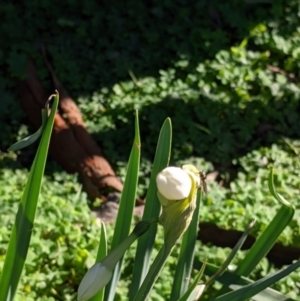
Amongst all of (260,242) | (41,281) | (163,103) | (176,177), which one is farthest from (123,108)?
(176,177)

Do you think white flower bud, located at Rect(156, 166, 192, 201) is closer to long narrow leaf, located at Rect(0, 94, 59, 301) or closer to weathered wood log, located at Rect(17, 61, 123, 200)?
long narrow leaf, located at Rect(0, 94, 59, 301)

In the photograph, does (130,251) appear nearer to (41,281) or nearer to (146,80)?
(41,281)

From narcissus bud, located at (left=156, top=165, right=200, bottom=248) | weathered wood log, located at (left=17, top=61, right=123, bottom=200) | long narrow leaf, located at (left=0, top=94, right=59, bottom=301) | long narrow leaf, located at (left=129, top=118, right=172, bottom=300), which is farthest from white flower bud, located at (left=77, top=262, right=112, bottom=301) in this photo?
weathered wood log, located at (left=17, top=61, right=123, bottom=200)

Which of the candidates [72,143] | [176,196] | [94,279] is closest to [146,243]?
[94,279]

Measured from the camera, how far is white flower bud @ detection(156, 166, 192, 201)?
1043mm

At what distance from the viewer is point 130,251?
2.40 meters

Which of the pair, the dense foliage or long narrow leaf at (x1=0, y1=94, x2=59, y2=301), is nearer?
long narrow leaf at (x1=0, y1=94, x2=59, y2=301)

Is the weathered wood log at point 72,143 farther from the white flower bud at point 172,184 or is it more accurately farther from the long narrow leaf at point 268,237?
the white flower bud at point 172,184

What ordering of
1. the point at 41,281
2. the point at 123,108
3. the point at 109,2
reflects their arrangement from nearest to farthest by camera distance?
the point at 41,281
the point at 123,108
the point at 109,2

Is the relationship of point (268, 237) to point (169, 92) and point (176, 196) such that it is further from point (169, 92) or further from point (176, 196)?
point (169, 92)

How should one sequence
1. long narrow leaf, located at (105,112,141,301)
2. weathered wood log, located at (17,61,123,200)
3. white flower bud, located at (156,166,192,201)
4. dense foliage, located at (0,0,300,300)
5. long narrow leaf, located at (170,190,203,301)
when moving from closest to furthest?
white flower bud, located at (156,166,192,201), long narrow leaf, located at (105,112,141,301), long narrow leaf, located at (170,190,203,301), dense foliage, located at (0,0,300,300), weathered wood log, located at (17,61,123,200)

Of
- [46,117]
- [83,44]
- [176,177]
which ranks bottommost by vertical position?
[83,44]

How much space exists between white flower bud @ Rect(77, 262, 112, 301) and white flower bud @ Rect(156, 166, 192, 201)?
0.64ft

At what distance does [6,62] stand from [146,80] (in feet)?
2.54
